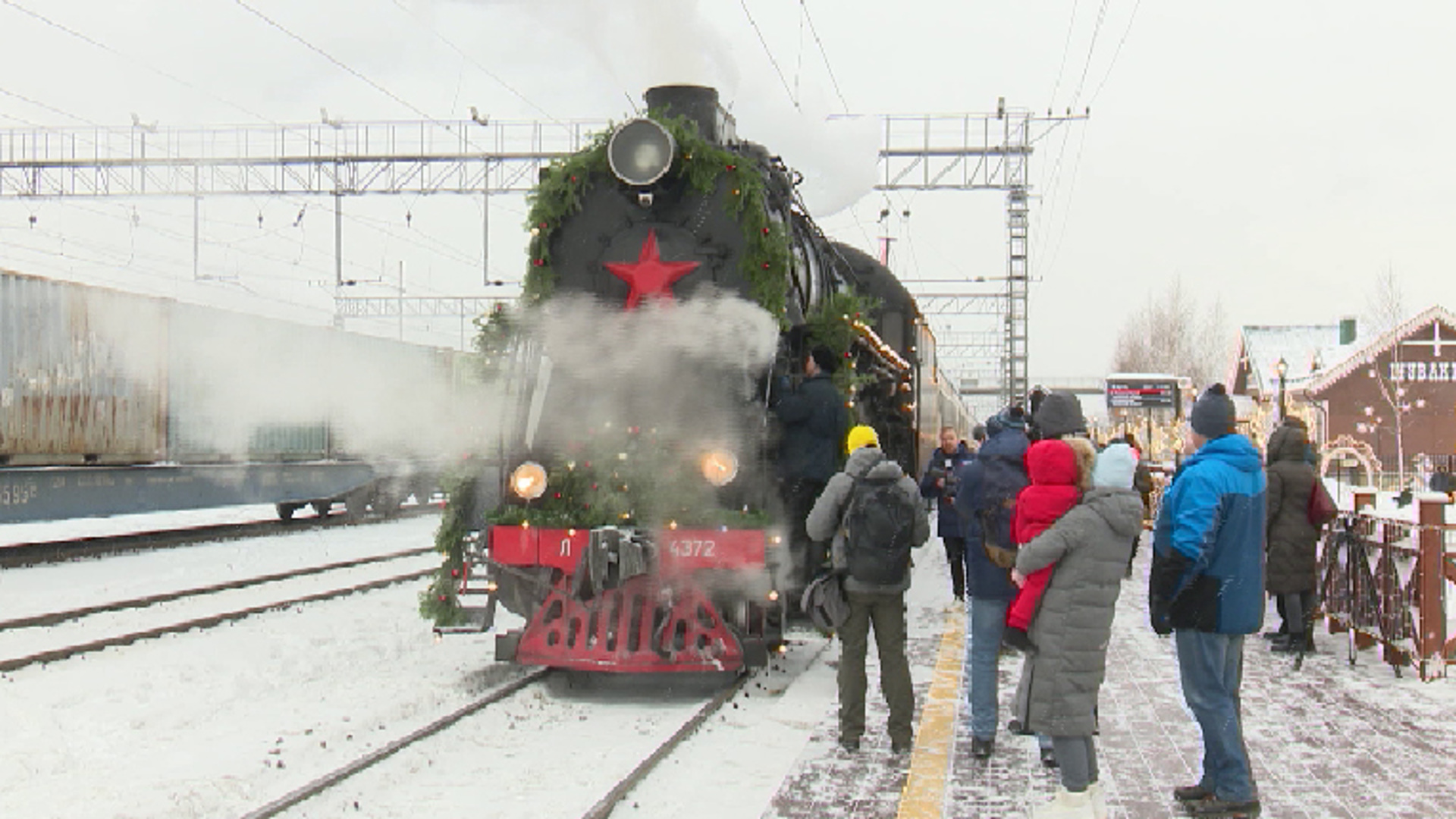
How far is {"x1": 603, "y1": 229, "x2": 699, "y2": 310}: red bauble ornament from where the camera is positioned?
26.1 feet

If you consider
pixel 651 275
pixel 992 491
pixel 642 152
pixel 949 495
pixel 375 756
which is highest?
pixel 642 152

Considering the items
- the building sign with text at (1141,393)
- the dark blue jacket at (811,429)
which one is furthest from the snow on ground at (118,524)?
the building sign with text at (1141,393)

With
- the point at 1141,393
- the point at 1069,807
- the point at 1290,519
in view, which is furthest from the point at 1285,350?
the point at 1069,807

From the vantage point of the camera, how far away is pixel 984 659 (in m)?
6.48

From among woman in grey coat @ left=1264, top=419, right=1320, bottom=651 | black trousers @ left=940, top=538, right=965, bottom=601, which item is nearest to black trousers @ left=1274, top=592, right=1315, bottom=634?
woman in grey coat @ left=1264, top=419, right=1320, bottom=651

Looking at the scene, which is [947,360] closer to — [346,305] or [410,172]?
[346,305]

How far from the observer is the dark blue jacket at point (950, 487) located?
37.8ft

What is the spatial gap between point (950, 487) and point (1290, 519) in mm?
3428

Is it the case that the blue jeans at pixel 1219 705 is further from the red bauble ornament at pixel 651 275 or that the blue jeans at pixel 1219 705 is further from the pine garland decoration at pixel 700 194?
the red bauble ornament at pixel 651 275

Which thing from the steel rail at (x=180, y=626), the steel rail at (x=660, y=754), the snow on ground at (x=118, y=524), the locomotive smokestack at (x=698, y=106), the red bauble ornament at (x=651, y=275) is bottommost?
the snow on ground at (x=118, y=524)

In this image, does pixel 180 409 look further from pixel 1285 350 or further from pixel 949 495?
pixel 1285 350

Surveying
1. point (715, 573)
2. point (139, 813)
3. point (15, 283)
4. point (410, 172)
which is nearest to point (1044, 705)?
point (715, 573)

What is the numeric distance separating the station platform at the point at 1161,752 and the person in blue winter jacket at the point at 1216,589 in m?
0.25

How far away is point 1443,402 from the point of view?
45.4 meters
